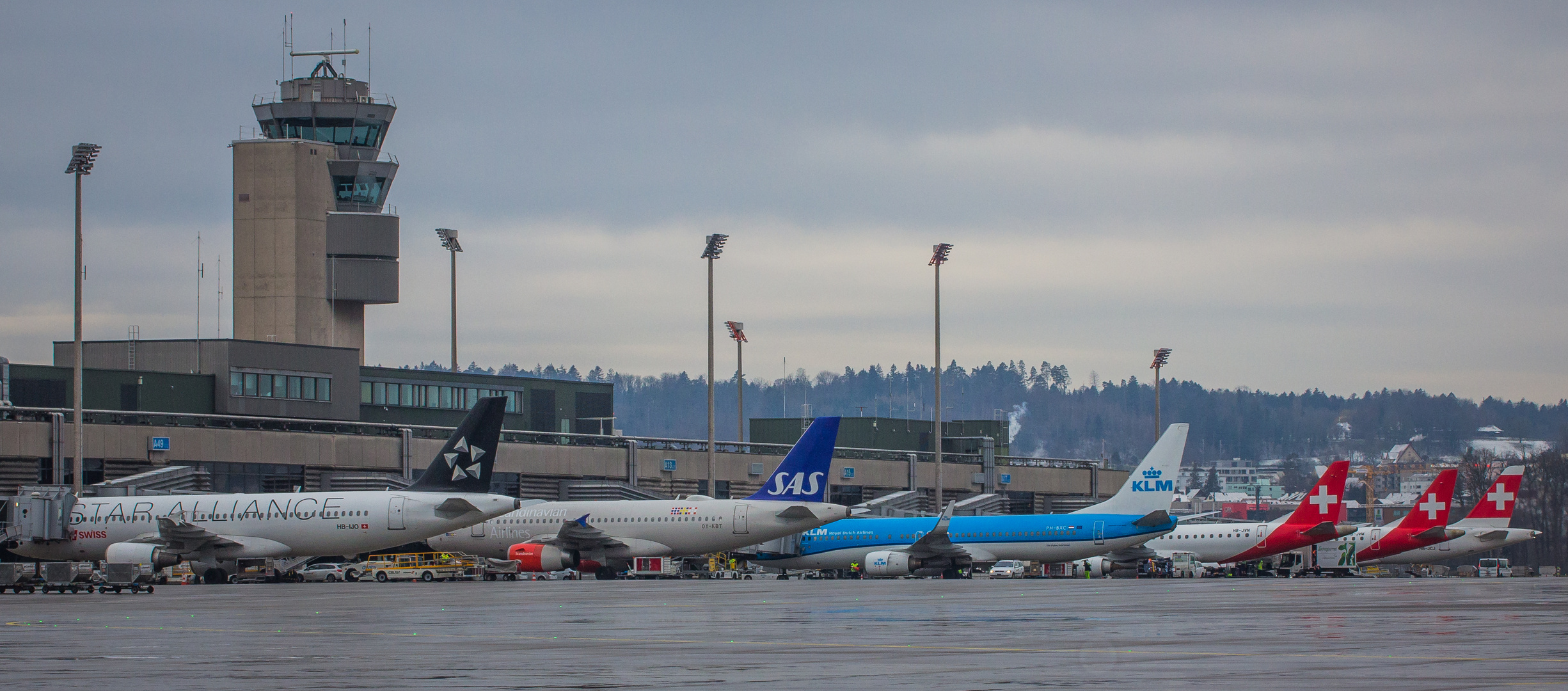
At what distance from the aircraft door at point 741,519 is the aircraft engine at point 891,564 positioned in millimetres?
8942

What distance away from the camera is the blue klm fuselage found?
217ft

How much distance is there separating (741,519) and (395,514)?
1294 centimetres

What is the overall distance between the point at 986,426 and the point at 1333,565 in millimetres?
48560

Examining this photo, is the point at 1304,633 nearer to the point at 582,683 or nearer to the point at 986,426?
the point at 582,683

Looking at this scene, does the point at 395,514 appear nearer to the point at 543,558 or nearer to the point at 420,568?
the point at 543,558

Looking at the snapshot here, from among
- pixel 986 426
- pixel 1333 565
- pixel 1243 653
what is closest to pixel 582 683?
pixel 1243 653

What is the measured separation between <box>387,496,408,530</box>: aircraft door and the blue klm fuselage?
63.3ft

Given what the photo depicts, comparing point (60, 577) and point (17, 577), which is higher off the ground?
point (60, 577)

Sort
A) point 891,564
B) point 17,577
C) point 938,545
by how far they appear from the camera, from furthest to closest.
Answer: point 891,564 < point 938,545 < point 17,577

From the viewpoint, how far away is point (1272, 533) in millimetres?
74312

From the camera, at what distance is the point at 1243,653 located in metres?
18.7

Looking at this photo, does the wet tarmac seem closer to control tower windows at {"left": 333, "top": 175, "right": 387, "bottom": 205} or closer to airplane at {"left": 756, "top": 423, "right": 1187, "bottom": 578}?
airplane at {"left": 756, "top": 423, "right": 1187, "bottom": 578}

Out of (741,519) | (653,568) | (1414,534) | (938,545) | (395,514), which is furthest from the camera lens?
(1414,534)

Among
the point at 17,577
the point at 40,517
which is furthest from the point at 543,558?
the point at 17,577
